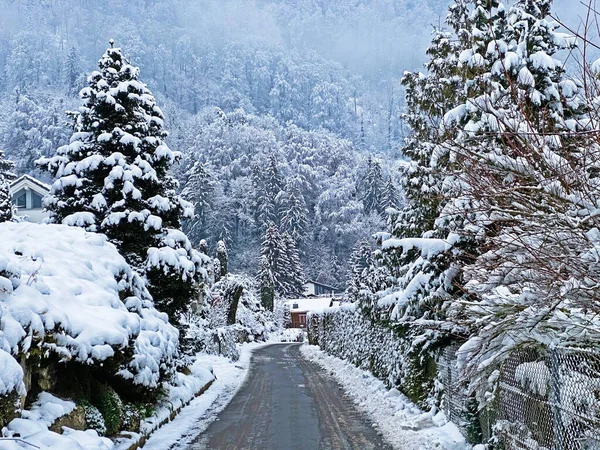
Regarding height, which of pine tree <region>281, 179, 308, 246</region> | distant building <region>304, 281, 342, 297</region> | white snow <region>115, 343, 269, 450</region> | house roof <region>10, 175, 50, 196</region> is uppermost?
pine tree <region>281, 179, 308, 246</region>

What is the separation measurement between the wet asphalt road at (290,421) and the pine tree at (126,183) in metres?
3.50

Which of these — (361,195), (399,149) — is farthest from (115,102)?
(361,195)

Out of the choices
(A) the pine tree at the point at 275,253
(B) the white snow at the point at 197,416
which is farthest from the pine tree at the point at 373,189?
(B) the white snow at the point at 197,416

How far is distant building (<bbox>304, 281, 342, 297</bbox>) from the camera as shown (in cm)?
9162

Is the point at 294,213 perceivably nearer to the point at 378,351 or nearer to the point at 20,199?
the point at 20,199

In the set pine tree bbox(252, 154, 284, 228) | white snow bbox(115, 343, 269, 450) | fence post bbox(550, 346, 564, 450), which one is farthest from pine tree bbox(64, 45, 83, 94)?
fence post bbox(550, 346, 564, 450)

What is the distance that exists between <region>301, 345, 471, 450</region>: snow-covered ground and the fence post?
384 centimetres

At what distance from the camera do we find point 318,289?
9444 cm

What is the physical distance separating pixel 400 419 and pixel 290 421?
2298 millimetres

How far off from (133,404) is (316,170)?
10716 cm

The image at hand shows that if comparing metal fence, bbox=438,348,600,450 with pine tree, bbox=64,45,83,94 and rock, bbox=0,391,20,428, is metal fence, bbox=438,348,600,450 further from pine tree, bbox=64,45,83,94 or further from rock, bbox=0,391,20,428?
pine tree, bbox=64,45,83,94

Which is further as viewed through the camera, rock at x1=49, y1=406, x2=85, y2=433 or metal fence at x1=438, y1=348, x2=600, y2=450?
rock at x1=49, y1=406, x2=85, y2=433

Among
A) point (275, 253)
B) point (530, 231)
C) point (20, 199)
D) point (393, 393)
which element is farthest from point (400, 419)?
point (275, 253)

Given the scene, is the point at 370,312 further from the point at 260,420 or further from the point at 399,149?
the point at 260,420
